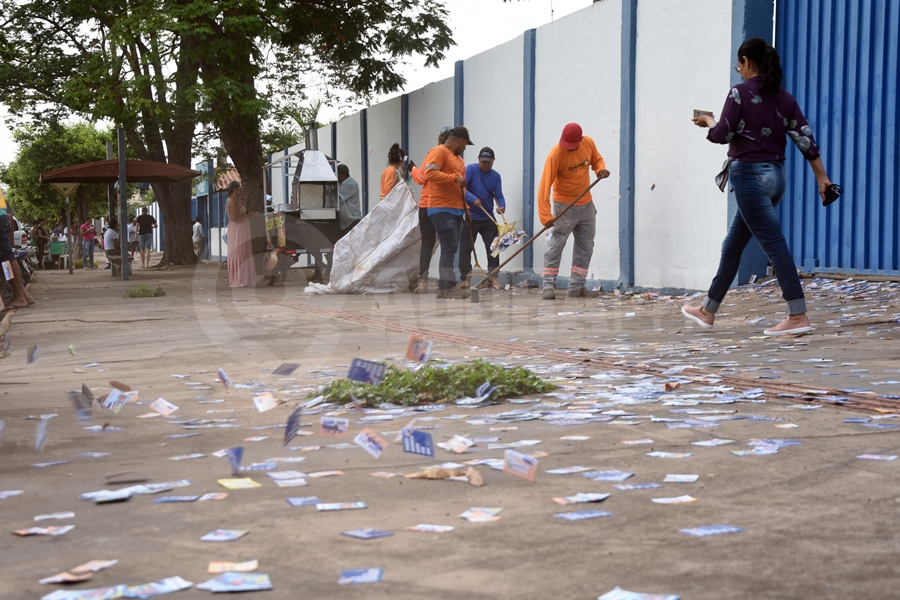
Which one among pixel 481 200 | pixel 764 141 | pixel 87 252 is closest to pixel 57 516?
pixel 764 141

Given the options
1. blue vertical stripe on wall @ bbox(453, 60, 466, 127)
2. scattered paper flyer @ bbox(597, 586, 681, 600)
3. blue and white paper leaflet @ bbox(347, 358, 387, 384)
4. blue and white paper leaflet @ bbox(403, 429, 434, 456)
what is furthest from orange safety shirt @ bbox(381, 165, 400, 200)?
scattered paper flyer @ bbox(597, 586, 681, 600)

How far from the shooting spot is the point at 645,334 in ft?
23.3

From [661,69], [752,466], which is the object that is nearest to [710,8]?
[661,69]

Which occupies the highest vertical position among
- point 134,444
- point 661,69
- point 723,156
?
point 661,69

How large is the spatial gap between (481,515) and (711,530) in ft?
1.88

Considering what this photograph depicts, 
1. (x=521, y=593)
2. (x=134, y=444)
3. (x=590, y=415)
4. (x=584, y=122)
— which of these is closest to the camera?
(x=521, y=593)

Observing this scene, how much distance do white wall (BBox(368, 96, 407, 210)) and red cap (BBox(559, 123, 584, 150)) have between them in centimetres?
875

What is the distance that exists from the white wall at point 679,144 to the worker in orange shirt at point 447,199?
2029 millimetres

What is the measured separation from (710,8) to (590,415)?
23.8 feet

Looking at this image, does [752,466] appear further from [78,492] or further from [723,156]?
[723,156]

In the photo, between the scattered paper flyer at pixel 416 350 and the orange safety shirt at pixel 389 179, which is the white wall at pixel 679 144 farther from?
the scattered paper flyer at pixel 416 350

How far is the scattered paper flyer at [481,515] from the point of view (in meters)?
2.53

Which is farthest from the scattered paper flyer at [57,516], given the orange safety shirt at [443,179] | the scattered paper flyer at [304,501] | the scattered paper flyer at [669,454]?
the orange safety shirt at [443,179]

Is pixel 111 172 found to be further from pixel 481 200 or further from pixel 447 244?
pixel 447 244
